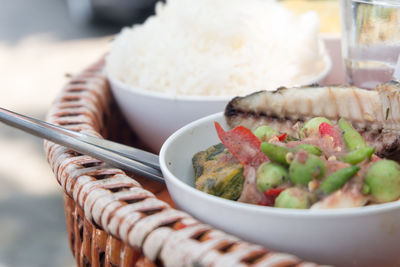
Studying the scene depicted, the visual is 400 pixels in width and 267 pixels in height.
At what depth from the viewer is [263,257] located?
0.55 m

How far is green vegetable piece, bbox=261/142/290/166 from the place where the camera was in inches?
25.5

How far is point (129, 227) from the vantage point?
634mm

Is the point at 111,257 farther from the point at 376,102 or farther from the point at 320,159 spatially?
the point at 376,102

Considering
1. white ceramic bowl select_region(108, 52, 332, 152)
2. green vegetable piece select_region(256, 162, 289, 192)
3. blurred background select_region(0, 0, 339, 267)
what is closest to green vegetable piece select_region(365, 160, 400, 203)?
green vegetable piece select_region(256, 162, 289, 192)

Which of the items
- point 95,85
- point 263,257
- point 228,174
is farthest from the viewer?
point 95,85

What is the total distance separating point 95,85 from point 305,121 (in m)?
0.61

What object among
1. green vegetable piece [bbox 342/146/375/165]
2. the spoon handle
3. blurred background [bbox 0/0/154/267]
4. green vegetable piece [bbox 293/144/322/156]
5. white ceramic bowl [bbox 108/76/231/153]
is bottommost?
blurred background [bbox 0/0/154/267]

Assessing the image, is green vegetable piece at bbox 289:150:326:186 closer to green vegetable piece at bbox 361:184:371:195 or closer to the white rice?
green vegetable piece at bbox 361:184:371:195

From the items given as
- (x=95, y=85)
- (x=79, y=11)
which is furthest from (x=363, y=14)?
(x=79, y=11)

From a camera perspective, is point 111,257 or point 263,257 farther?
point 111,257

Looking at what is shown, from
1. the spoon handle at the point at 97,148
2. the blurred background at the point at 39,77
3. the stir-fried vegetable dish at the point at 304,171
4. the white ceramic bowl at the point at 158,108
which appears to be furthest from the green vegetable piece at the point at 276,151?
the blurred background at the point at 39,77

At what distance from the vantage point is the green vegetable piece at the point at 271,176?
638mm

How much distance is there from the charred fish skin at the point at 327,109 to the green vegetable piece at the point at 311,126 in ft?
0.13

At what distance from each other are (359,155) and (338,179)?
65 millimetres
